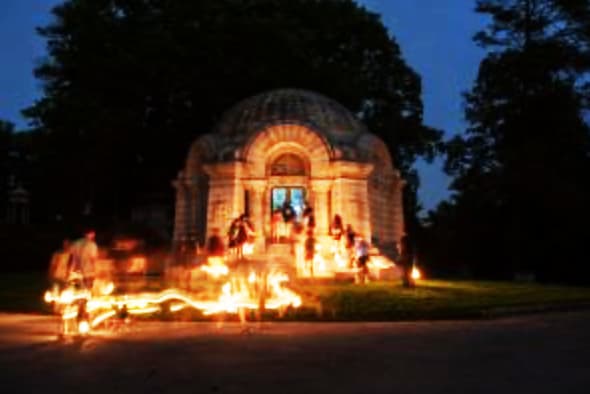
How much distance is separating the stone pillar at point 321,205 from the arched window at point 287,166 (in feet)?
3.65

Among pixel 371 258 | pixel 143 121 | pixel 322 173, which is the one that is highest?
pixel 143 121

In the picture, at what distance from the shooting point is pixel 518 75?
47.5m

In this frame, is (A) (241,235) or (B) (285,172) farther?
(B) (285,172)

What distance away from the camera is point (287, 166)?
32.2m

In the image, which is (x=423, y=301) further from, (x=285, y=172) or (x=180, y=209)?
(x=180, y=209)

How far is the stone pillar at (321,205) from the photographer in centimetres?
3109

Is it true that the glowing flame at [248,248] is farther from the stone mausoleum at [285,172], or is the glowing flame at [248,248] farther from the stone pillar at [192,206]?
the stone pillar at [192,206]

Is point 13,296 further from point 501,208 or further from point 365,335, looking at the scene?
point 501,208

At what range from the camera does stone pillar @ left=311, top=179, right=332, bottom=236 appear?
31.1 m

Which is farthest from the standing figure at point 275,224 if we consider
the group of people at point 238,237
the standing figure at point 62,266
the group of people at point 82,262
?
the group of people at point 82,262

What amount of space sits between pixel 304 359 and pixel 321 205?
66.6 ft

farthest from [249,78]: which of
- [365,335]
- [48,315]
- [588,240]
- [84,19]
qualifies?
[365,335]

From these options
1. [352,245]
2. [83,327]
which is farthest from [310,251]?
[83,327]

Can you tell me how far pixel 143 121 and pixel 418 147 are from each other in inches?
665
